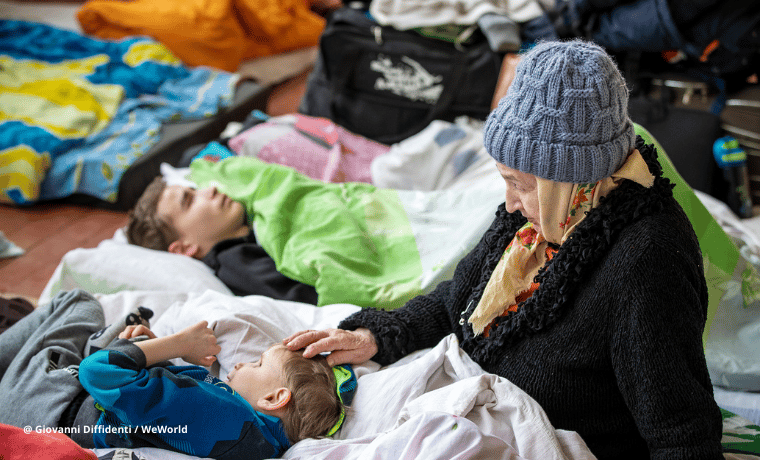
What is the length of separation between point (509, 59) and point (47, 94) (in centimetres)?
219

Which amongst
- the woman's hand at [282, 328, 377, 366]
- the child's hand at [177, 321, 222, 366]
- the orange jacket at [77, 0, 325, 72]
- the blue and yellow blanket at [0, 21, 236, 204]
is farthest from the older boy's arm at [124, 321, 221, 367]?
the orange jacket at [77, 0, 325, 72]

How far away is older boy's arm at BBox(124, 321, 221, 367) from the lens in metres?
1.15

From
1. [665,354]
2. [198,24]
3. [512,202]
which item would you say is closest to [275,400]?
[512,202]

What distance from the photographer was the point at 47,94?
286 cm

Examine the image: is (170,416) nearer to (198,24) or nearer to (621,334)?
(621,334)

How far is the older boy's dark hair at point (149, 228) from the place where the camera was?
1.92m

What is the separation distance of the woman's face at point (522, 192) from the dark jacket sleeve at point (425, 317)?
0.50ft

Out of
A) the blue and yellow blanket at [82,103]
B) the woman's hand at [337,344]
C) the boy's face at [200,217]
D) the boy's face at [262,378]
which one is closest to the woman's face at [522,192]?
the woman's hand at [337,344]

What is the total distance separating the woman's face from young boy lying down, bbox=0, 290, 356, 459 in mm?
480

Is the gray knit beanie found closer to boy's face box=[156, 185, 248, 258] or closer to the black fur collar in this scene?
the black fur collar

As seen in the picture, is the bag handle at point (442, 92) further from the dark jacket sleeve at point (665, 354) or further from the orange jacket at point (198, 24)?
the dark jacket sleeve at point (665, 354)

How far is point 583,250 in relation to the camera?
0.94m

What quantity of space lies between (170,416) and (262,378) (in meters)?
0.19

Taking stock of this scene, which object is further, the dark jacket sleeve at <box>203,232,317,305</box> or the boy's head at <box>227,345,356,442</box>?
the dark jacket sleeve at <box>203,232,317,305</box>
